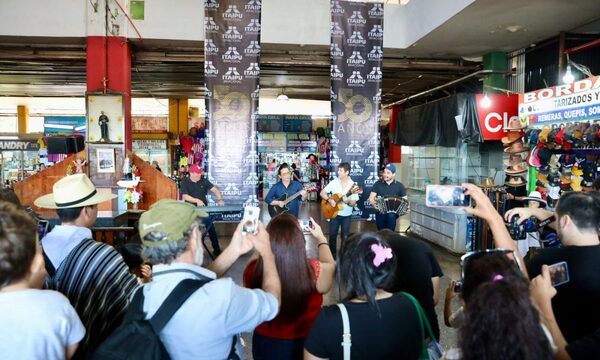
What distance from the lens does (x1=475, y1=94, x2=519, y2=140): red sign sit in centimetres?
739

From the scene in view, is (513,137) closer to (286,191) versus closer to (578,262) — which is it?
(286,191)

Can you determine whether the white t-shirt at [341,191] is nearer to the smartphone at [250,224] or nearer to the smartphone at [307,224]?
the smartphone at [307,224]

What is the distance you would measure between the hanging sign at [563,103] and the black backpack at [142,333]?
5.06m

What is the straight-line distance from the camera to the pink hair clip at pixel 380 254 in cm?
167

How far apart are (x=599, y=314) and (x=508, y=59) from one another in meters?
7.99

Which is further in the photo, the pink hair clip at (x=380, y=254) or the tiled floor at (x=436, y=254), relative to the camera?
the tiled floor at (x=436, y=254)

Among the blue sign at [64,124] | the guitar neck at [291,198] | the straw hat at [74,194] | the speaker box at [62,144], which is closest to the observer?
the straw hat at [74,194]

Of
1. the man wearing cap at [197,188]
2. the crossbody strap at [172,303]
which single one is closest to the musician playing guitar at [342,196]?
the man wearing cap at [197,188]

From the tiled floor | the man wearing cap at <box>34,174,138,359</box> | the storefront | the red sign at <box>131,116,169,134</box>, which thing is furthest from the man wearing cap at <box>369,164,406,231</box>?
the storefront

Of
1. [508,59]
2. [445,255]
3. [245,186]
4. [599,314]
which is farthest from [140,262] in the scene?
[508,59]

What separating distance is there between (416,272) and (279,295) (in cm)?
99

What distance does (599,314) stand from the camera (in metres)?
1.87

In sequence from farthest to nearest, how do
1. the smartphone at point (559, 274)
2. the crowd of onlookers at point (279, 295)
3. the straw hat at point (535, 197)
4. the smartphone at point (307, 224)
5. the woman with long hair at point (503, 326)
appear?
the straw hat at point (535, 197), the smartphone at point (307, 224), the smartphone at point (559, 274), the crowd of onlookers at point (279, 295), the woman with long hair at point (503, 326)

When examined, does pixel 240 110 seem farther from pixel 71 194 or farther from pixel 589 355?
pixel 589 355
